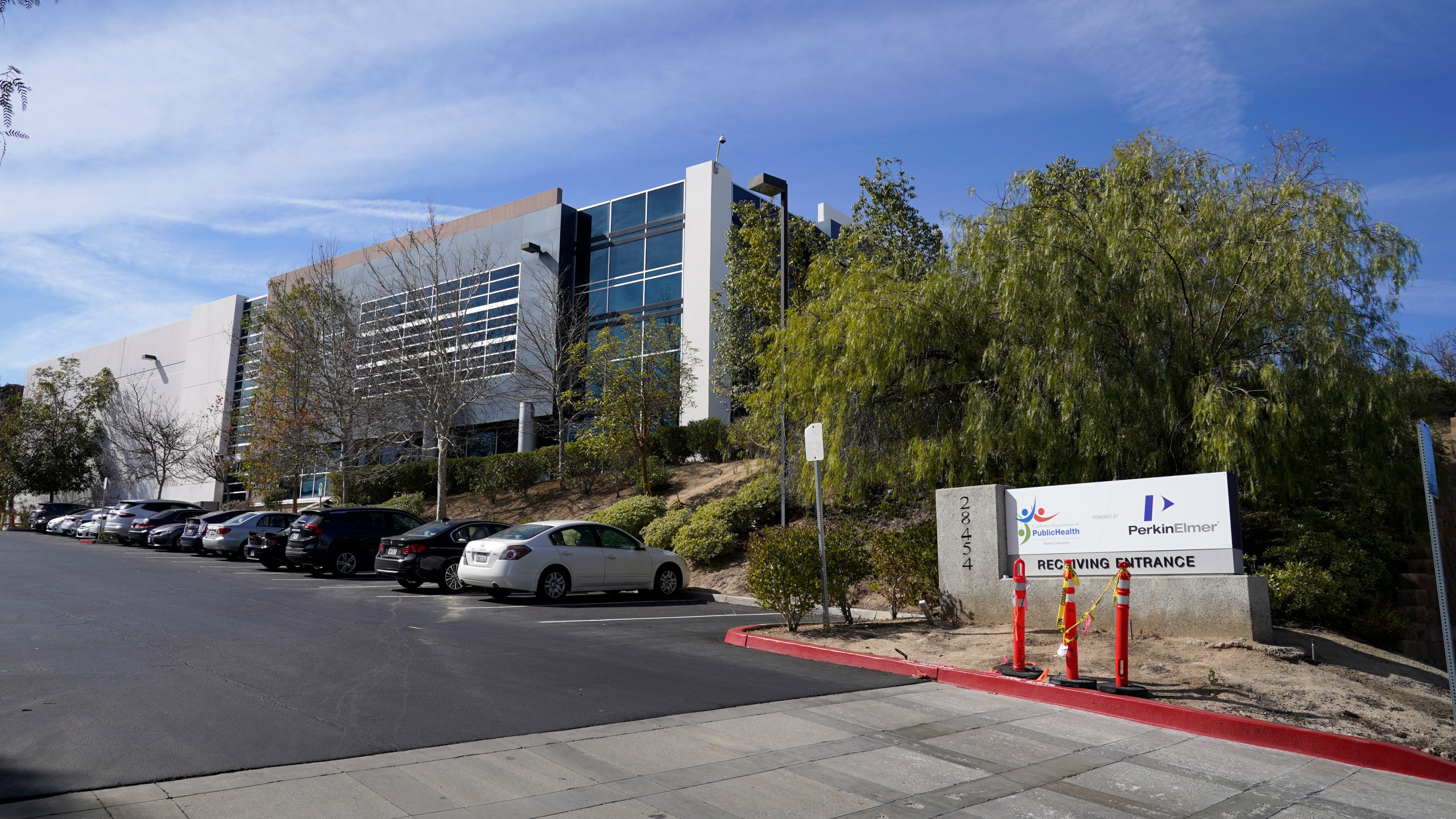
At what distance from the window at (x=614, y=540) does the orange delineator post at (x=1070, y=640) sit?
9128 mm

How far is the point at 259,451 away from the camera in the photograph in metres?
34.1

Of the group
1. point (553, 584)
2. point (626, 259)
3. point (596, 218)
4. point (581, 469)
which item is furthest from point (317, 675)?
point (596, 218)

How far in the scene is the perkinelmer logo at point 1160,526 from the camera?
980 cm

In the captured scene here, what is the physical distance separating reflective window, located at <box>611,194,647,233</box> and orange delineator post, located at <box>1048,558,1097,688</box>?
3046 centimetres

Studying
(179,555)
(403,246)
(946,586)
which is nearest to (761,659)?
(946,586)

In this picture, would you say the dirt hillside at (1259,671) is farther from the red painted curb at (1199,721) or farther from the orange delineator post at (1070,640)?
the orange delineator post at (1070,640)

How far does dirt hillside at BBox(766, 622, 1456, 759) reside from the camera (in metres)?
7.38

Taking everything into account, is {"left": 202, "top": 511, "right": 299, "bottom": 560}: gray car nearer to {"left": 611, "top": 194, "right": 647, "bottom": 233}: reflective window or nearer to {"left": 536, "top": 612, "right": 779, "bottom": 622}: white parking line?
{"left": 536, "top": 612, "right": 779, "bottom": 622}: white parking line

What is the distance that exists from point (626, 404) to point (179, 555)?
48.1 feet

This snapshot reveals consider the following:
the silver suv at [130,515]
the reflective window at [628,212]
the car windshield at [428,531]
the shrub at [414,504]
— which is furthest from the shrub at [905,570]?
the silver suv at [130,515]

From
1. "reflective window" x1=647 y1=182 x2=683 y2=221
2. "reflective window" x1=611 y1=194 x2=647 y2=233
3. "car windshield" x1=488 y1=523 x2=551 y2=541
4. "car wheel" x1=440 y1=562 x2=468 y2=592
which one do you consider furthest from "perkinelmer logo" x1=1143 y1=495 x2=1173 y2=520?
"reflective window" x1=611 y1=194 x2=647 y2=233

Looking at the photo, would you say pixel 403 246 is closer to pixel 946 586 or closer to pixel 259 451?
pixel 259 451

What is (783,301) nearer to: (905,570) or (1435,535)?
(905,570)

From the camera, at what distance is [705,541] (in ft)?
63.2
